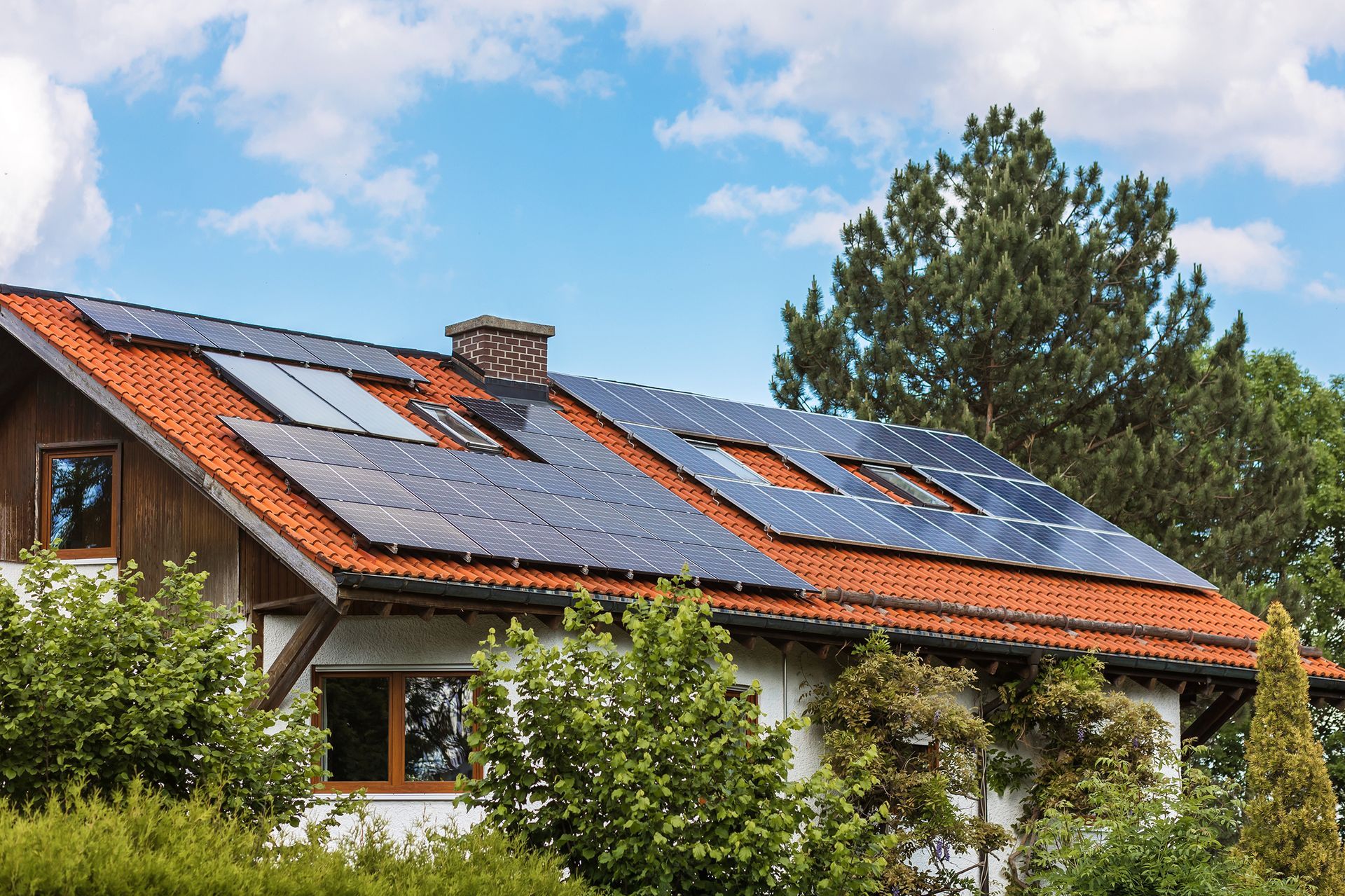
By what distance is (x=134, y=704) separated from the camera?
10.2 meters

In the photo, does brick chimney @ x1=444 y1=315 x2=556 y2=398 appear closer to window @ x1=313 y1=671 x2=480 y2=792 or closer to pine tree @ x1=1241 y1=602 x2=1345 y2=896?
window @ x1=313 y1=671 x2=480 y2=792

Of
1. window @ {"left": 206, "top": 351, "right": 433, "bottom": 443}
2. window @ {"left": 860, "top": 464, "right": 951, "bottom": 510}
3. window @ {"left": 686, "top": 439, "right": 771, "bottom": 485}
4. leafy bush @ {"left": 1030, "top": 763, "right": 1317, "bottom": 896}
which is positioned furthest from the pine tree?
window @ {"left": 206, "top": 351, "right": 433, "bottom": 443}

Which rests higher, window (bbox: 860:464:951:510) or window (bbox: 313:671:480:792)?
window (bbox: 860:464:951:510)

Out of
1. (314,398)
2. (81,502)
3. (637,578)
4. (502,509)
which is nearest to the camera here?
(637,578)

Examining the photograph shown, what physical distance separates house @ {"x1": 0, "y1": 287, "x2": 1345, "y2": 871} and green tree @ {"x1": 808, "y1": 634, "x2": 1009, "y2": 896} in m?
0.44

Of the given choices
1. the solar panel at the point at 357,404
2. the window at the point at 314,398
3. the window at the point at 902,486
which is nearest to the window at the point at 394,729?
the window at the point at 314,398

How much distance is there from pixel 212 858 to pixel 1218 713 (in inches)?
595

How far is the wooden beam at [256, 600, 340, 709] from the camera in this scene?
522 inches

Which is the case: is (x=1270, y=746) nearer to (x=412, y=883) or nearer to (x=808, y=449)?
(x=808, y=449)

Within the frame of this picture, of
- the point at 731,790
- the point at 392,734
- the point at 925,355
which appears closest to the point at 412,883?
the point at 731,790

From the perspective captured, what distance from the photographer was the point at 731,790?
37.0 ft

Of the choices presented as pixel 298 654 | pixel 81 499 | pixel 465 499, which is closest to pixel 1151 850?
pixel 465 499

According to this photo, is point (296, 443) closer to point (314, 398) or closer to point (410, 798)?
point (314, 398)

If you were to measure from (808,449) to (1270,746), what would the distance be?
696cm
